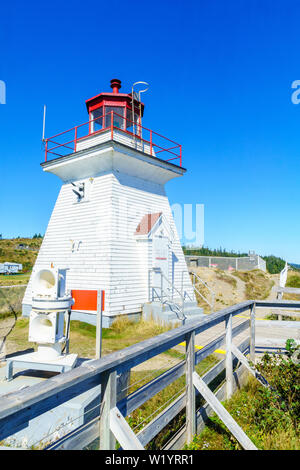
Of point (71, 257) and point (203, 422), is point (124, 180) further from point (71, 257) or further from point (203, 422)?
point (203, 422)

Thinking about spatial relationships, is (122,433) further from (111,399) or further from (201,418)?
(201,418)

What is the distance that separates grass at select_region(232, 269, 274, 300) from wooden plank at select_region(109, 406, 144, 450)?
18.6 metres

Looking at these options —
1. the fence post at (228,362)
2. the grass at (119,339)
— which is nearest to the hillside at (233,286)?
the grass at (119,339)

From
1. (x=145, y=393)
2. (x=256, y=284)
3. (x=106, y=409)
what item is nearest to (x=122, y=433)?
(x=106, y=409)

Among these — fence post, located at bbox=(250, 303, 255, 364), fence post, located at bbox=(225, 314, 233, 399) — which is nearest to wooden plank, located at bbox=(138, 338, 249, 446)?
fence post, located at bbox=(225, 314, 233, 399)

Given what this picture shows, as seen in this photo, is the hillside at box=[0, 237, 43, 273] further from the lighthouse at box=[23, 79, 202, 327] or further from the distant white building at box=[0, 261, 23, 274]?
the lighthouse at box=[23, 79, 202, 327]

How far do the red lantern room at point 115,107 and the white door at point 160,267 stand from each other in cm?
554

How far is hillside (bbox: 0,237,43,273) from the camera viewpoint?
126 feet

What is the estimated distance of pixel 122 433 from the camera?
207 centimetres

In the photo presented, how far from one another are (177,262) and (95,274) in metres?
4.40

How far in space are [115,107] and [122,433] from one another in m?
14.5

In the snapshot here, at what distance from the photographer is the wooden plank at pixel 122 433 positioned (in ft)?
6.63

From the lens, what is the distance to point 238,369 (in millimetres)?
4961
